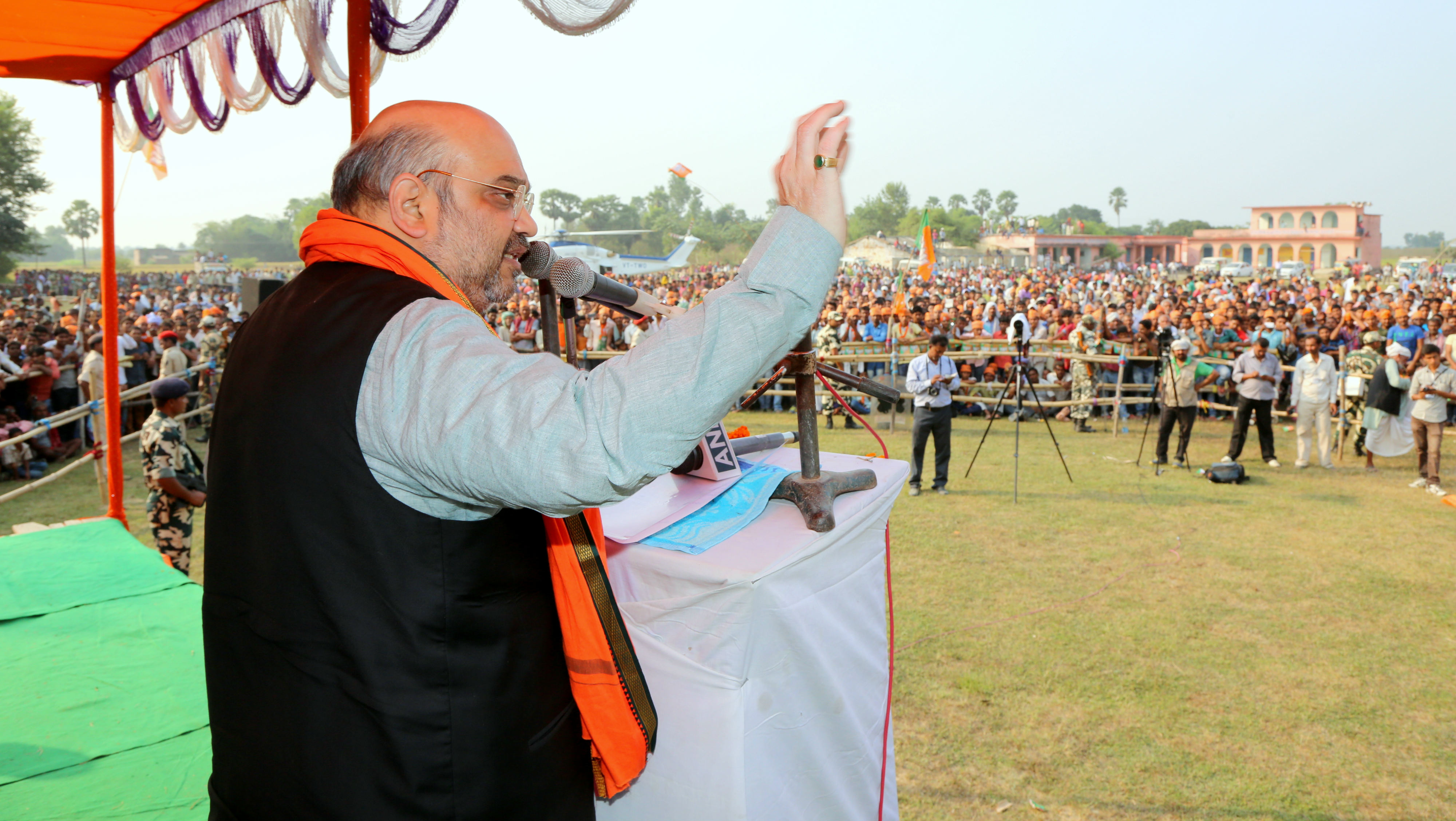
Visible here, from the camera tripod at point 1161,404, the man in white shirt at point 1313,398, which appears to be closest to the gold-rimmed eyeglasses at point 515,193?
the camera tripod at point 1161,404

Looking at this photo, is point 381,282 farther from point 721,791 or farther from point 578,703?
point 721,791

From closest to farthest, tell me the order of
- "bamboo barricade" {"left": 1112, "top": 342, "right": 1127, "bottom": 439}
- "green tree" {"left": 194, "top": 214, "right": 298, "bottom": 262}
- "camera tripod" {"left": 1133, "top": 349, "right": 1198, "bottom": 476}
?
"camera tripod" {"left": 1133, "top": 349, "right": 1198, "bottom": 476} → "bamboo barricade" {"left": 1112, "top": 342, "right": 1127, "bottom": 439} → "green tree" {"left": 194, "top": 214, "right": 298, "bottom": 262}

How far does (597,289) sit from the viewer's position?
1629mm

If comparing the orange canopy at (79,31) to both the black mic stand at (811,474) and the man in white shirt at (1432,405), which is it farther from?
the man in white shirt at (1432,405)

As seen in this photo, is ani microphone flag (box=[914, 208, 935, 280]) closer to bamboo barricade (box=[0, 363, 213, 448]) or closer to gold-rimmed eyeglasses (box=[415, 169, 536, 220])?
bamboo barricade (box=[0, 363, 213, 448])

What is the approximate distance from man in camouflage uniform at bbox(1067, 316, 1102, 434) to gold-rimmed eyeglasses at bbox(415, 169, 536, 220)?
1245 cm

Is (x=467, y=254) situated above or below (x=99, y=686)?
above

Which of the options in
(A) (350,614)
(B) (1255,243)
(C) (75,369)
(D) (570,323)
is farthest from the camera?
(B) (1255,243)

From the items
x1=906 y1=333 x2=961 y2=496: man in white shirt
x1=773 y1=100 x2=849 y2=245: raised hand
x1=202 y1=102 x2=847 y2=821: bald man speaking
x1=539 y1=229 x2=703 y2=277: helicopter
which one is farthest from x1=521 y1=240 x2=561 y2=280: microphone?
x1=539 y1=229 x2=703 y2=277: helicopter

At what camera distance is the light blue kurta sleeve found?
81 centimetres

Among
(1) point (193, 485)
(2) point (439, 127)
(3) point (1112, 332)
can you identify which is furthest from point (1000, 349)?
(2) point (439, 127)

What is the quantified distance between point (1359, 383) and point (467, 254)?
12.4 metres

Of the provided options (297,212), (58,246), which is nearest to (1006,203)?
(297,212)

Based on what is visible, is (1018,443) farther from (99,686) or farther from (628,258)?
(628,258)
